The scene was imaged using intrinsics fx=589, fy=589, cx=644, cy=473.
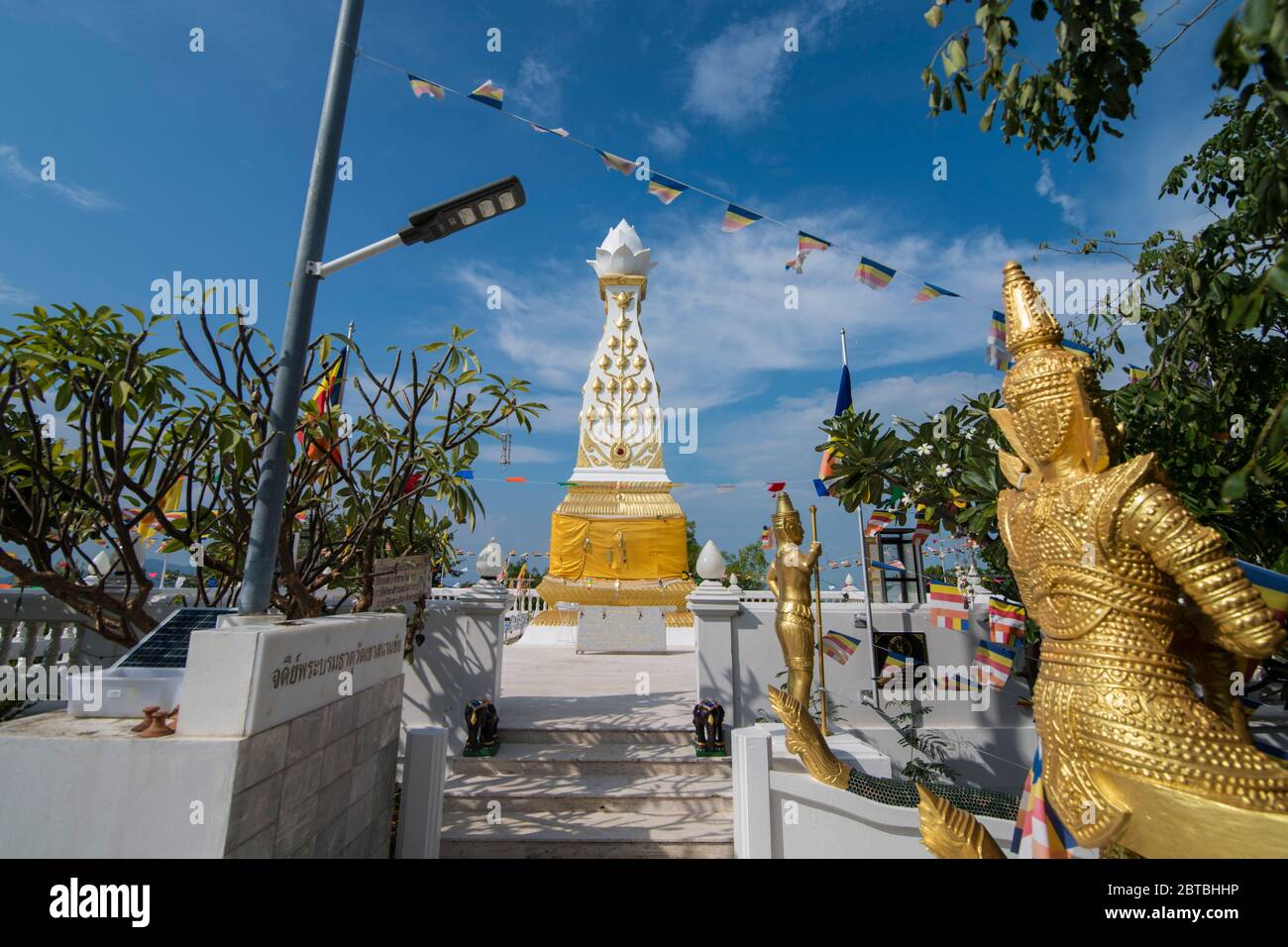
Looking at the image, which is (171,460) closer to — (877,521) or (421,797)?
(421,797)

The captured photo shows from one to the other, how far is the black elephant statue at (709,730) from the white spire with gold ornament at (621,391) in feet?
35.8

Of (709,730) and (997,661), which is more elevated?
(997,661)

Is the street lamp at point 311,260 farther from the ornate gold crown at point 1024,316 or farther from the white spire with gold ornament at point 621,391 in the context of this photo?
the white spire with gold ornament at point 621,391

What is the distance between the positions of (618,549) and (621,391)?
186 inches

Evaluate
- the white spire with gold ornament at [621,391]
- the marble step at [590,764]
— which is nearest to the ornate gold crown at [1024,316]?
the marble step at [590,764]

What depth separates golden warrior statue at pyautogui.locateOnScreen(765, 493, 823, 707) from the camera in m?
5.00

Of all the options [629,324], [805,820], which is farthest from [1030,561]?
[629,324]

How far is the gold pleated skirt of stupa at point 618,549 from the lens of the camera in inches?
601

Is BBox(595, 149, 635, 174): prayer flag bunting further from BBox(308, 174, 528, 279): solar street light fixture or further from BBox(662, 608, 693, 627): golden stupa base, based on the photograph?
BBox(662, 608, 693, 627): golden stupa base

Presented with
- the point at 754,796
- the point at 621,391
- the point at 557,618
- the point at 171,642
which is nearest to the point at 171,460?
the point at 171,642

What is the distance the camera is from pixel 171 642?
3047 mm

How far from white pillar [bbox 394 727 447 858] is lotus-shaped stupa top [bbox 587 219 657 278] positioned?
16151mm

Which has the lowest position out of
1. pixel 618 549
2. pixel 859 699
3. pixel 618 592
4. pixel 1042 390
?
pixel 859 699

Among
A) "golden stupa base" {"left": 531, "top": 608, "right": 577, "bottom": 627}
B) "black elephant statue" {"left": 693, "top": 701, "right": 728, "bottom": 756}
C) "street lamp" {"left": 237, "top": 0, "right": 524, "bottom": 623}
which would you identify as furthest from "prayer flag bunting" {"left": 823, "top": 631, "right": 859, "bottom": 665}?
"golden stupa base" {"left": 531, "top": 608, "right": 577, "bottom": 627}
